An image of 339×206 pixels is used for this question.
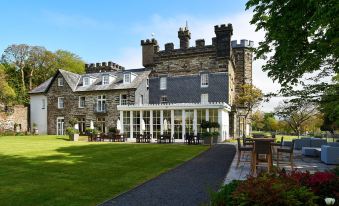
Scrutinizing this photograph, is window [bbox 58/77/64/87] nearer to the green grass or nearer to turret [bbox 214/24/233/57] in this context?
turret [bbox 214/24/233/57]

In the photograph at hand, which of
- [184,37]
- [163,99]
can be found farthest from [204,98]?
[184,37]

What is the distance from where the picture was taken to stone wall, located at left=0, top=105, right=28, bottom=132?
35.7 m

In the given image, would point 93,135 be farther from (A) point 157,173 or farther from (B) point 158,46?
(A) point 157,173

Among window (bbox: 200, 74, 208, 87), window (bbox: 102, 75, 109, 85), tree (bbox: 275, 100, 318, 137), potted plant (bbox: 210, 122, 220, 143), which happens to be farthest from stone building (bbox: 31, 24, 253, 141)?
tree (bbox: 275, 100, 318, 137)

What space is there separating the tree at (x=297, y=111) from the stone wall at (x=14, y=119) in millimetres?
31447

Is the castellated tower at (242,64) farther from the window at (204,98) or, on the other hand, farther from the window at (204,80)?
the window at (204,98)

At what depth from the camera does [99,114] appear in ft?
114

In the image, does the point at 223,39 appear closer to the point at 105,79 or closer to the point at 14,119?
the point at 105,79

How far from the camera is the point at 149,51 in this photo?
36969mm

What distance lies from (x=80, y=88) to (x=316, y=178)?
3497 cm

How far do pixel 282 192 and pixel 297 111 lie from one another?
643 inches

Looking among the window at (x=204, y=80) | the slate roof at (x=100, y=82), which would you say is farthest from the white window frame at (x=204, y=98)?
the slate roof at (x=100, y=82)

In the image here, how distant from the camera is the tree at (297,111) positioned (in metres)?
11.0

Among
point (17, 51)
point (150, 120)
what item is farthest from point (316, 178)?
point (17, 51)
